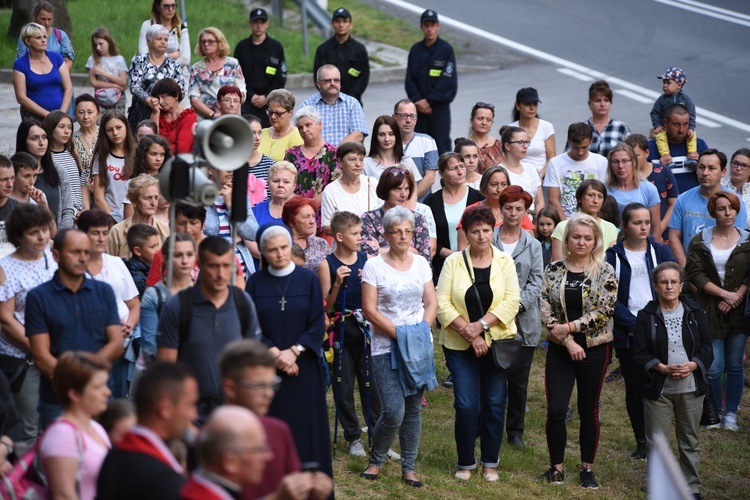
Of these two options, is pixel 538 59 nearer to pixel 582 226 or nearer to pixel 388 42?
pixel 388 42

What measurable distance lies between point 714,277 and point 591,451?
230 centimetres

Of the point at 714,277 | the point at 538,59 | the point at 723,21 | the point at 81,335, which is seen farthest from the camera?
the point at 723,21

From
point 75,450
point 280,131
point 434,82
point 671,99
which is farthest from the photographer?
point 434,82

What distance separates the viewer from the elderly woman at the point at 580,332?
880 cm

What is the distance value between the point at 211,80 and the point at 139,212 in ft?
13.6

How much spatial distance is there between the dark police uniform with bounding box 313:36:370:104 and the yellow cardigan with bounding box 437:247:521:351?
6.31 meters

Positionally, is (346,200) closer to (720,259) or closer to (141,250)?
(141,250)

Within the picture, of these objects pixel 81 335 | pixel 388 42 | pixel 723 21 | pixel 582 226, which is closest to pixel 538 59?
pixel 388 42

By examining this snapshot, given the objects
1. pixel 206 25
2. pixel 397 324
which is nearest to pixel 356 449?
pixel 397 324

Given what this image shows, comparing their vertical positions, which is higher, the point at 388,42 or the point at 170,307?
the point at 388,42

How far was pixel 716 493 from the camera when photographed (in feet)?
30.2

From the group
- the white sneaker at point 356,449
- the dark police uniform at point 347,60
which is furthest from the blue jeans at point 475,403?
the dark police uniform at point 347,60

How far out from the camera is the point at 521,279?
9.39m

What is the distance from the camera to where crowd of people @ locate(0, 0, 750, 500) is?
17.8 ft
